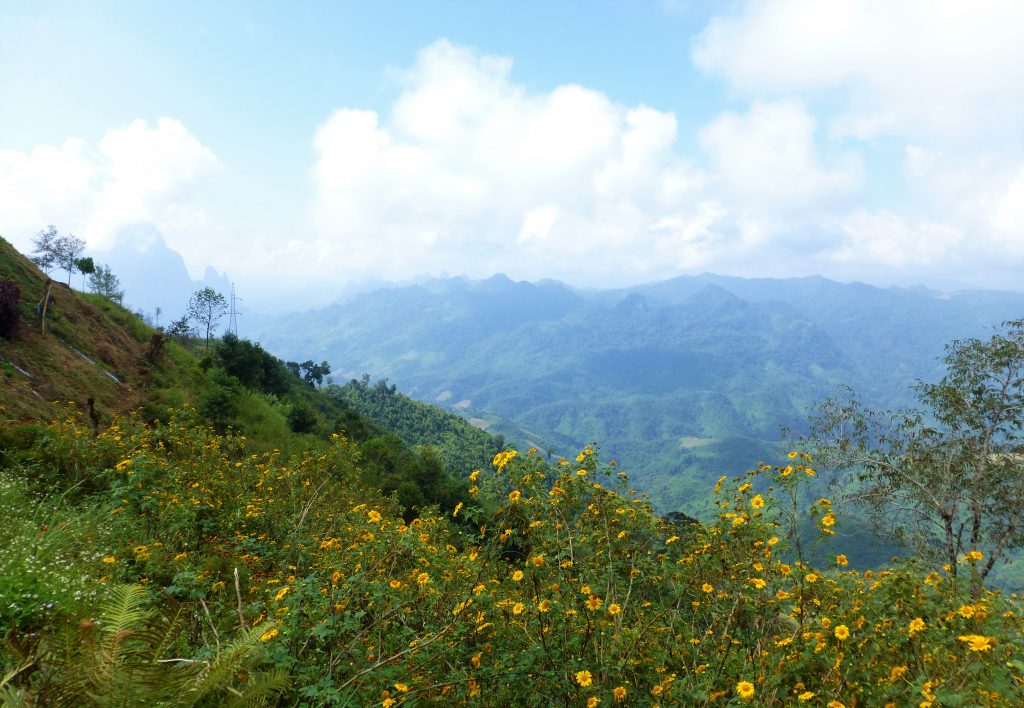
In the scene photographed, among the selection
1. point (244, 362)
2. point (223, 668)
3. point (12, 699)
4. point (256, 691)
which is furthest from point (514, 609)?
point (244, 362)

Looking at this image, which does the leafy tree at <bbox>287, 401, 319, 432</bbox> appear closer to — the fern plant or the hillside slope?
the hillside slope

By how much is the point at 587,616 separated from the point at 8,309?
16.5 meters

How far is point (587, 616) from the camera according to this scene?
3398 mm

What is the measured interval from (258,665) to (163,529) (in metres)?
4.11

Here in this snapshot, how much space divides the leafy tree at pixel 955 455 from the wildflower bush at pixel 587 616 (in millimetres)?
10902

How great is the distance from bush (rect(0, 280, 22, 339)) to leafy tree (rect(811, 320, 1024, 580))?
21790mm

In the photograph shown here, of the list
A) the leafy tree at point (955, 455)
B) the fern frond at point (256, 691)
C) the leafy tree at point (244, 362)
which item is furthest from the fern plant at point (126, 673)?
the leafy tree at point (244, 362)

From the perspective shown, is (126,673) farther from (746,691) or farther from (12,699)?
(746,691)

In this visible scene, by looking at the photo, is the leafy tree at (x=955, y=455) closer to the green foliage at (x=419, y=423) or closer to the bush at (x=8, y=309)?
the bush at (x=8, y=309)

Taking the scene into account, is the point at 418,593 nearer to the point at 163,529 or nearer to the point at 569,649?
the point at 569,649

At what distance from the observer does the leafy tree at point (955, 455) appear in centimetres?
1159

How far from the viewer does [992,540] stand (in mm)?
11875

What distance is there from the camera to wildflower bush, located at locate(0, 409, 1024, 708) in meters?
2.77

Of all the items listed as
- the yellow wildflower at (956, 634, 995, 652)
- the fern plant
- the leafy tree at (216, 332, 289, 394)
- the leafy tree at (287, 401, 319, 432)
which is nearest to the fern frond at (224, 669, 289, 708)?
the fern plant
